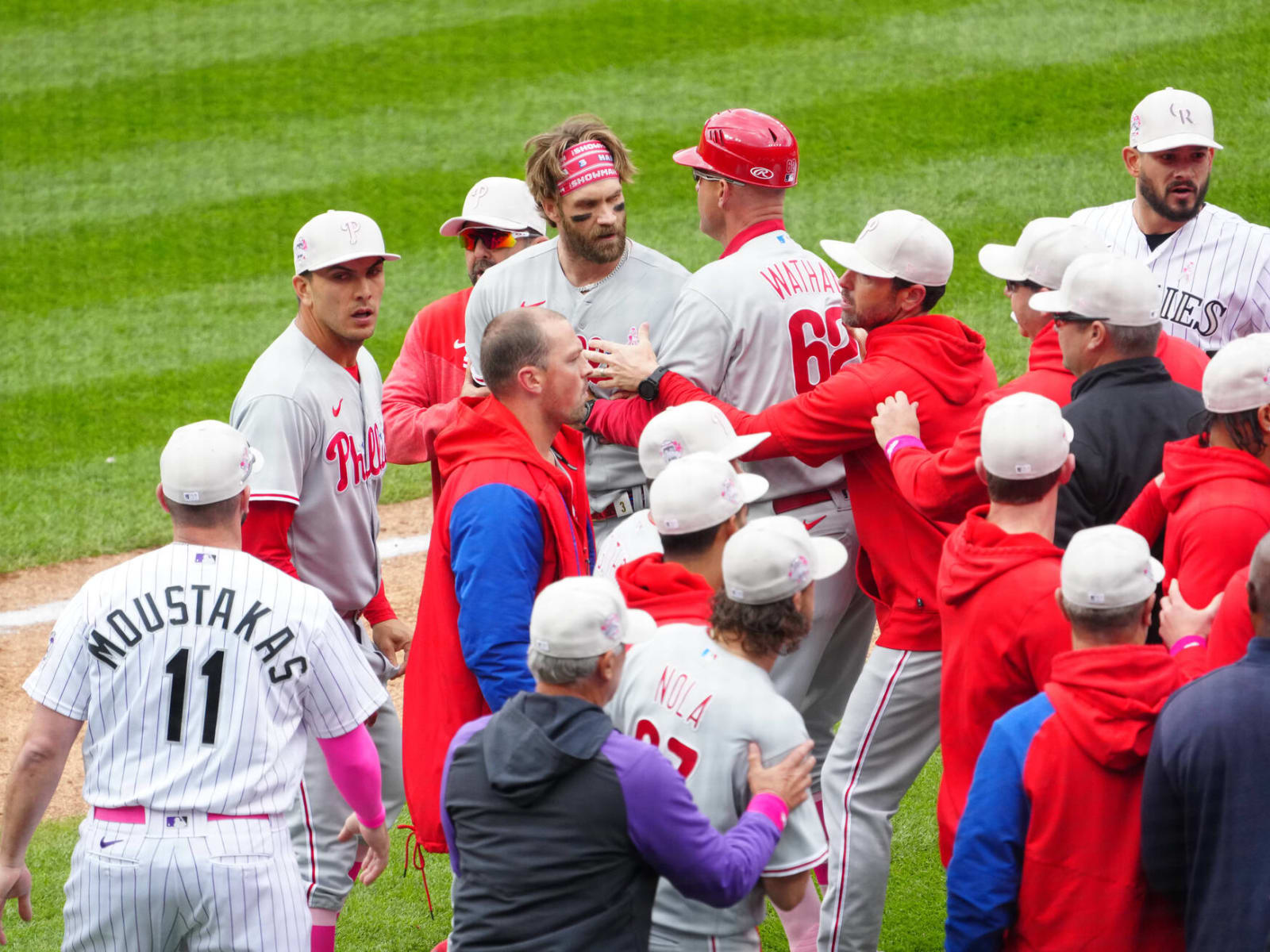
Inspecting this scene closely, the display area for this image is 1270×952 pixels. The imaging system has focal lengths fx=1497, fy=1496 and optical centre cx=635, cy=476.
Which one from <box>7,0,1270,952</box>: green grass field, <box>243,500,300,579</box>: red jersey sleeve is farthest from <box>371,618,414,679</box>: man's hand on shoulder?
<box>7,0,1270,952</box>: green grass field

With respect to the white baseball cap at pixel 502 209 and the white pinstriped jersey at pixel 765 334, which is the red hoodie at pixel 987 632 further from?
the white baseball cap at pixel 502 209

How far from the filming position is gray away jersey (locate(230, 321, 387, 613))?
4.00 m

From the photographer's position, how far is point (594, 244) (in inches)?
169

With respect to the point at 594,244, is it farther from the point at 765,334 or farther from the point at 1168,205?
the point at 1168,205

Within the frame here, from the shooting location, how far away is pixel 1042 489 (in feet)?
10.1

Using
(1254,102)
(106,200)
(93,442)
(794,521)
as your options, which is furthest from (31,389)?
(1254,102)

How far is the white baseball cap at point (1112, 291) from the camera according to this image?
338cm

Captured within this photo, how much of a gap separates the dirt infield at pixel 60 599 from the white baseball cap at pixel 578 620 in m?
3.28

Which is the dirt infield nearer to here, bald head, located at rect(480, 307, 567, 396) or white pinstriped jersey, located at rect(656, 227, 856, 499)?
white pinstriped jersey, located at rect(656, 227, 856, 499)

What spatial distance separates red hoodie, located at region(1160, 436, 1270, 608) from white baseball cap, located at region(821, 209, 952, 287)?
94cm

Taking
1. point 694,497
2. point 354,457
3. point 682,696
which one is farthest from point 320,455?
point 682,696

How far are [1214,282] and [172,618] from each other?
138 inches

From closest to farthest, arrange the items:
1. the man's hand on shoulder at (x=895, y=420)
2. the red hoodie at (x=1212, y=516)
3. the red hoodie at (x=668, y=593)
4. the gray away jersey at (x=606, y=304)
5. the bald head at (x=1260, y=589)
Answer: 1. the bald head at (x=1260, y=589)
2. the red hoodie at (x=1212, y=516)
3. the red hoodie at (x=668, y=593)
4. the man's hand on shoulder at (x=895, y=420)
5. the gray away jersey at (x=606, y=304)

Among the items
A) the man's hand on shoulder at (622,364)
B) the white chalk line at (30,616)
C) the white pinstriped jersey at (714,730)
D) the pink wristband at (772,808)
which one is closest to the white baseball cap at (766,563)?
the white pinstriped jersey at (714,730)
